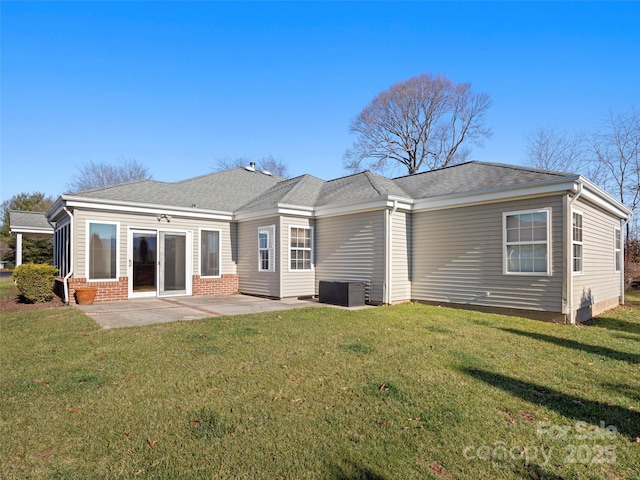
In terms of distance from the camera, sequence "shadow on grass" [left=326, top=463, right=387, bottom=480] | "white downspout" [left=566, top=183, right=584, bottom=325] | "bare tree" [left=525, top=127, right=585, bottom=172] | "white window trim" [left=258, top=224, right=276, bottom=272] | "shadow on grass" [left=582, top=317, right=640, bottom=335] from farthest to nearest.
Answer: "bare tree" [left=525, top=127, right=585, bottom=172], "white window trim" [left=258, top=224, right=276, bottom=272], "shadow on grass" [left=582, top=317, right=640, bottom=335], "white downspout" [left=566, top=183, right=584, bottom=325], "shadow on grass" [left=326, top=463, right=387, bottom=480]

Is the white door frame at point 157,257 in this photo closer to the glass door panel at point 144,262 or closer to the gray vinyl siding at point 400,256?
the glass door panel at point 144,262

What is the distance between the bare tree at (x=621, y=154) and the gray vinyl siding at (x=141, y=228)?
916 inches

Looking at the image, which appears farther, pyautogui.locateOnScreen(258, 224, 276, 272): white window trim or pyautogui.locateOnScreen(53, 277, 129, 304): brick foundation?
pyautogui.locateOnScreen(258, 224, 276, 272): white window trim

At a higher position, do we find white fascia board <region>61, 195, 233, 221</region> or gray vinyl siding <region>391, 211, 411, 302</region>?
white fascia board <region>61, 195, 233, 221</region>

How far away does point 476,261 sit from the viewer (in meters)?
9.19

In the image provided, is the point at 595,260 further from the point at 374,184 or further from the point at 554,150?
the point at 554,150

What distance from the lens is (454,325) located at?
23.9ft

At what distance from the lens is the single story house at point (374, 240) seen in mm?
8344

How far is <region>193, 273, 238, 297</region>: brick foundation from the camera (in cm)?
1210

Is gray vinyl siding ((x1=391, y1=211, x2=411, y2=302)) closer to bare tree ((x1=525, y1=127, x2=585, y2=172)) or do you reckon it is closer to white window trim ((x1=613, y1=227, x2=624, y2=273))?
white window trim ((x1=613, y1=227, x2=624, y2=273))

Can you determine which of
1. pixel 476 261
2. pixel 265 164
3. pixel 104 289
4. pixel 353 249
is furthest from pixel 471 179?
pixel 265 164

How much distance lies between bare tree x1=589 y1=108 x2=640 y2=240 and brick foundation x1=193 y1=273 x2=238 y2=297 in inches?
924

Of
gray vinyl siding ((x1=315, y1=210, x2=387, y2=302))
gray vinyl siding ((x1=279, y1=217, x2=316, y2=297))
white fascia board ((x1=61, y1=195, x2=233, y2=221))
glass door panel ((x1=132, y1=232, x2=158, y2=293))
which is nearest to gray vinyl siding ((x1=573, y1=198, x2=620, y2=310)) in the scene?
gray vinyl siding ((x1=315, y1=210, x2=387, y2=302))

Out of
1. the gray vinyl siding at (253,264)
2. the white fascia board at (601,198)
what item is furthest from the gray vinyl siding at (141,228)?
the white fascia board at (601,198)
